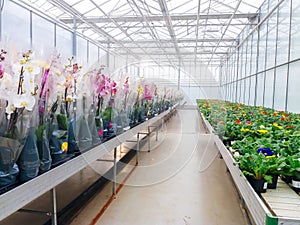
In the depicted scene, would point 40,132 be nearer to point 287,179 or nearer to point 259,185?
point 259,185

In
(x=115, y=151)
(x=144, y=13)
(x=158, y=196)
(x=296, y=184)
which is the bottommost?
(x=158, y=196)

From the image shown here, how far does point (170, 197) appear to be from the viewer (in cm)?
247

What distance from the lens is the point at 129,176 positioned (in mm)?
3049

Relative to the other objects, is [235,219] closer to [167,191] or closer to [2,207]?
[167,191]

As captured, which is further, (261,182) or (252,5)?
(252,5)

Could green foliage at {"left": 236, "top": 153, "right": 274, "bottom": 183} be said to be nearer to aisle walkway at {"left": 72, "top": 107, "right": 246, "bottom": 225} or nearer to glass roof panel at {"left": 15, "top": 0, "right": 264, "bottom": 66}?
aisle walkway at {"left": 72, "top": 107, "right": 246, "bottom": 225}

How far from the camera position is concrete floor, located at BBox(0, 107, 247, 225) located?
6.66 feet

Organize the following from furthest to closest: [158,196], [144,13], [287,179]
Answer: [144,13]
[158,196]
[287,179]

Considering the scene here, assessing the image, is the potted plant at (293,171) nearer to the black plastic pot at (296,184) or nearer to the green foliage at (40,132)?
the black plastic pot at (296,184)

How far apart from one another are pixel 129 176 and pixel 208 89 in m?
16.1

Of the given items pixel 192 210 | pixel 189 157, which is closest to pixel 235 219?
pixel 192 210

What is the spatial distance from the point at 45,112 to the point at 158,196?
1.60 m

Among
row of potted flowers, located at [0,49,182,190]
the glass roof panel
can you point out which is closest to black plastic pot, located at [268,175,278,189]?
row of potted flowers, located at [0,49,182,190]

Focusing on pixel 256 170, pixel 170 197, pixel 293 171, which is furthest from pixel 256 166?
pixel 170 197
